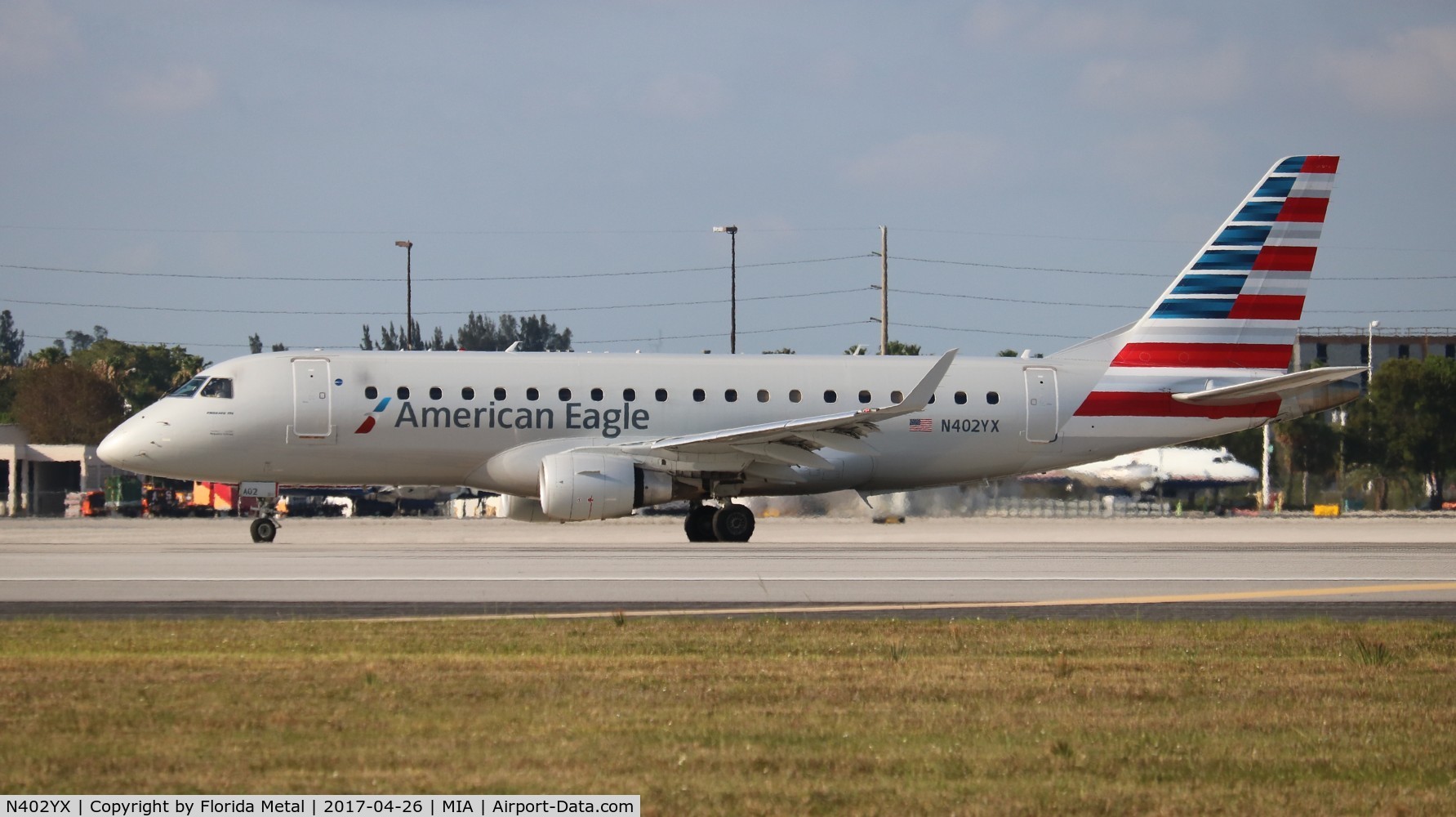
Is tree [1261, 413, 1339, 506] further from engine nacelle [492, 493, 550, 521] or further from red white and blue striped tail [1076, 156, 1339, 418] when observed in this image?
engine nacelle [492, 493, 550, 521]

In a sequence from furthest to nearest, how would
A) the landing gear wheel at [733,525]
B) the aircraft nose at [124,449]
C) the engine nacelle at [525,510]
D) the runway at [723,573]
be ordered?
1. the engine nacelle at [525,510]
2. the landing gear wheel at [733,525]
3. the aircraft nose at [124,449]
4. the runway at [723,573]

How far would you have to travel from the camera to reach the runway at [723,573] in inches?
601

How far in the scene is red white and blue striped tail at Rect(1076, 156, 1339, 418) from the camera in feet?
99.8

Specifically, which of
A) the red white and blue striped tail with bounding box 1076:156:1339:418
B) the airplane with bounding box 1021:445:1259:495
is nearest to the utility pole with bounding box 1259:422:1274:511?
the airplane with bounding box 1021:445:1259:495

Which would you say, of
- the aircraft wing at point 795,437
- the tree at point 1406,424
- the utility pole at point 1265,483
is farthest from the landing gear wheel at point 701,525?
the tree at point 1406,424

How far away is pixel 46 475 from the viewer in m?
62.6

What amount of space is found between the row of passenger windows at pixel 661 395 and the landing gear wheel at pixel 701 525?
6.74ft

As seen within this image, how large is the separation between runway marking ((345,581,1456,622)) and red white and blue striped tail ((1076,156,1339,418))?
40.3ft

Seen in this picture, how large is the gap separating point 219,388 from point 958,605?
16661 mm

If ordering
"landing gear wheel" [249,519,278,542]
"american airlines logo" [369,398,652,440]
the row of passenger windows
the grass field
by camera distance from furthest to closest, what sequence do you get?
the row of passenger windows
"american airlines logo" [369,398,652,440]
"landing gear wheel" [249,519,278,542]
the grass field

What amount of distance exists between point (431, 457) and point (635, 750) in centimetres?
2057

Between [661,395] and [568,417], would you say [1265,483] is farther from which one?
[568,417]

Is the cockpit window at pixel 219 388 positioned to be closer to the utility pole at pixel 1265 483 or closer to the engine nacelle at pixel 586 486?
the engine nacelle at pixel 586 486

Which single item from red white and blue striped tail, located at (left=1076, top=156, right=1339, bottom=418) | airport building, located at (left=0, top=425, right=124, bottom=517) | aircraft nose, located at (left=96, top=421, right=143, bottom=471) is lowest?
airport building, located at (left=0, top=425, right=124, bottom=517)
